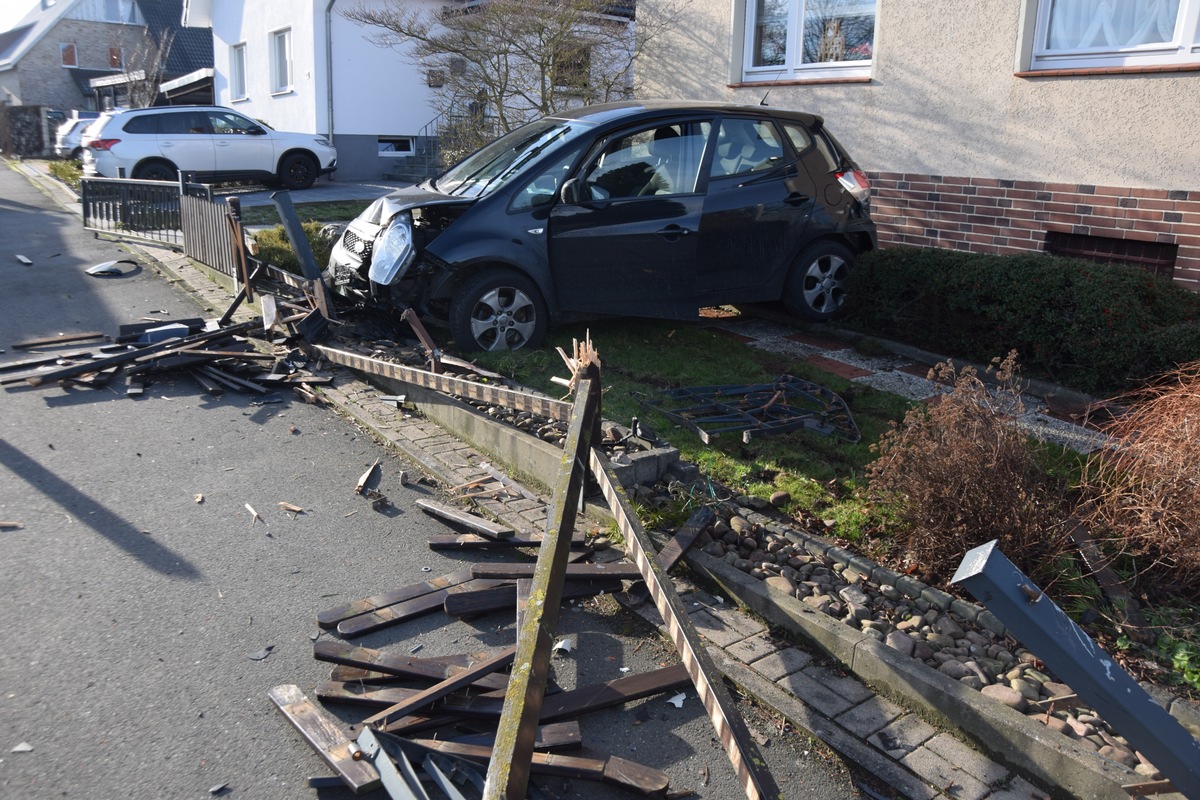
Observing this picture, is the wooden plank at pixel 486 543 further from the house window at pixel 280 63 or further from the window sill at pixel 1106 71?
the house window at pixel 280 63

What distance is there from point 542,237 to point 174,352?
3201mm

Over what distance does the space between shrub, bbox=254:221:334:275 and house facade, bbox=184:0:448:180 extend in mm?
11830

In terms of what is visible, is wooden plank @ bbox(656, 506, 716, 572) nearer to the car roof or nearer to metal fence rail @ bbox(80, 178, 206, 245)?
the car roof

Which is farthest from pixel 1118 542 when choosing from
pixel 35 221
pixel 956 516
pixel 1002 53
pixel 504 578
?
pixel 35 221

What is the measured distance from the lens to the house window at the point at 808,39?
36.9 feet

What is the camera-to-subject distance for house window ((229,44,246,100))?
29562 mm

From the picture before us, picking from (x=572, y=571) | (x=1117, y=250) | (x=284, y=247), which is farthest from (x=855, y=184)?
(x=284, y=247)

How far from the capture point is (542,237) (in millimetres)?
7895

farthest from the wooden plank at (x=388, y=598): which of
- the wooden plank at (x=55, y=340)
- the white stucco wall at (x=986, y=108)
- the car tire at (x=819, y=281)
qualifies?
the white stucco wall at (x=986, y=108)

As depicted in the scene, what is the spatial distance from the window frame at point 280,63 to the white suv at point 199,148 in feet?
12.8

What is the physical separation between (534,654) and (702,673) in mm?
545

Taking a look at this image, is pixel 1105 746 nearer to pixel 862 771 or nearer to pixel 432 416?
pixel 862 771

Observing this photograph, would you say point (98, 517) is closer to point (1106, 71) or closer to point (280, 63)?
point (1106, 71)

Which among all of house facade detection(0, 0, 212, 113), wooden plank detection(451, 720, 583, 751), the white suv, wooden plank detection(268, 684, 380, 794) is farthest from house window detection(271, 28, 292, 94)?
house facade detection(0, 0, 212, 113)
